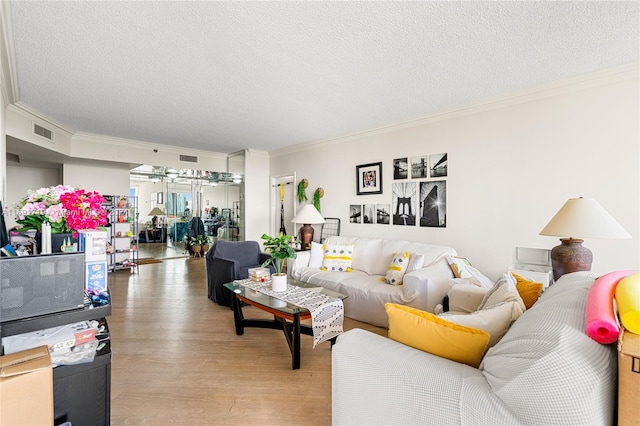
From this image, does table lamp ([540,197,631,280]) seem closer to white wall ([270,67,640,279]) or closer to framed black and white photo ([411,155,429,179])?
white wall ([270,67,640,279])

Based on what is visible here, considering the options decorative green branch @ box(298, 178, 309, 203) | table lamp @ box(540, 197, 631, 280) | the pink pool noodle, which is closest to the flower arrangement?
the pink pool noodle

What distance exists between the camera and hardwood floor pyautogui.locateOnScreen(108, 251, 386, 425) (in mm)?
1870

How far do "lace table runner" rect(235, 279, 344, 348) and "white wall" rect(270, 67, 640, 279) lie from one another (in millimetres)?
2043

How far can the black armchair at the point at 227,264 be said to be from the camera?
3.88 m

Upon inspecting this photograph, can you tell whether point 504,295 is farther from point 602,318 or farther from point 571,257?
point 571,257

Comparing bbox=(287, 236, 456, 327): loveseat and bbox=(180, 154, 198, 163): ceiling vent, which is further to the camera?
bbox=(180, 154, 198, 163): ceiling vent

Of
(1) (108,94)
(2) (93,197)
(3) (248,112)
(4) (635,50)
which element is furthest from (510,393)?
(1) (108,94)

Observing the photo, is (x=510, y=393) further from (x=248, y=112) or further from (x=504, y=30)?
(x=248, y=112)

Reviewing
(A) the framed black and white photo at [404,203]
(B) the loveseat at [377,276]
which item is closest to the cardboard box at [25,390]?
(B) the loveseat at [377,276]

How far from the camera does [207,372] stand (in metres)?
2.32

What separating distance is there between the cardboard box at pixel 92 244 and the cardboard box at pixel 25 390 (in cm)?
51

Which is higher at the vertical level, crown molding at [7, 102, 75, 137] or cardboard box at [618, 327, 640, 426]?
crown molding at [7, 102, 75, 137]

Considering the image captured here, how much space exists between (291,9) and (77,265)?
6.17ft

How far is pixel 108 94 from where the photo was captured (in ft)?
11.1
